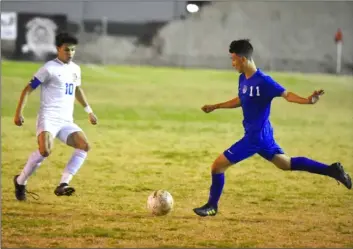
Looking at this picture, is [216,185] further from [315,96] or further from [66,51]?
[66,51]

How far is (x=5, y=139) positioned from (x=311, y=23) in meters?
14.3

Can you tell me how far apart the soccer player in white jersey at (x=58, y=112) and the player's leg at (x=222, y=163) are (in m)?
1.27

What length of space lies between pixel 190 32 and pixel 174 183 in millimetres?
16339

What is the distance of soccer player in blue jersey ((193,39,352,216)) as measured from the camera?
204 inches

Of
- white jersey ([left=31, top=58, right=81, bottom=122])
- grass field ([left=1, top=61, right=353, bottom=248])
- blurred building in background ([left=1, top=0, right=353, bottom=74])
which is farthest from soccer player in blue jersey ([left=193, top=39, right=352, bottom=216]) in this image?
blurred building in background ([left=1, top=0, right=353, bottom=74])

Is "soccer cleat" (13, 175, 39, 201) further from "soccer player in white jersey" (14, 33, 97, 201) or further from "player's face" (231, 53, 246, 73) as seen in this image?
"player's face" (231, 53, 246, 73)

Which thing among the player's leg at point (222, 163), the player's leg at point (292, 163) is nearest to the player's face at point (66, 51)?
the player's leg at point (222, 163)

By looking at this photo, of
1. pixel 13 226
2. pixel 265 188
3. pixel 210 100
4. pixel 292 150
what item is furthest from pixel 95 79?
pixel 13 226

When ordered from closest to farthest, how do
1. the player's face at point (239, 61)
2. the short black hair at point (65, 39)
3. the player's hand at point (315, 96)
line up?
the player's hand at point (315, 96) < the player's face at point (239, 61) < the short black hair at point (65, 39)

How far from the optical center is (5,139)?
9.84 metres

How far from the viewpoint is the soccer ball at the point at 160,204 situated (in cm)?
539

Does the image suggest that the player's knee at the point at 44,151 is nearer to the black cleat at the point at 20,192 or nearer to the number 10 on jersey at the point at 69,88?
the black cleat at the point at 20,192

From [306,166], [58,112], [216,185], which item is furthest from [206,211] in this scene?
[58,112]

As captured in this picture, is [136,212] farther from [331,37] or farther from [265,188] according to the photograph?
[331,37]
